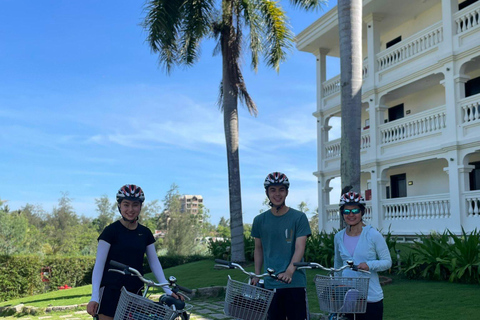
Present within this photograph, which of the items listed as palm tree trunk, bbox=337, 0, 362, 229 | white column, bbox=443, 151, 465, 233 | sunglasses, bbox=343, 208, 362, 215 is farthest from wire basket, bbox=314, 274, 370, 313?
white column, bbox=443, 151, 465, 233

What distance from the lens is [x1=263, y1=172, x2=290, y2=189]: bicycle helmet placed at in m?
4.19

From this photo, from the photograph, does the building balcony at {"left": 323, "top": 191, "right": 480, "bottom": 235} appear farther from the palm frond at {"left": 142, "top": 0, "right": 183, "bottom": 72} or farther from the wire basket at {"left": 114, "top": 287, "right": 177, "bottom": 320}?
the wire basket at {"left": 114, "top": 287, "right": 177, "bottom": 320}

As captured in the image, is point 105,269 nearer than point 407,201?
Yes

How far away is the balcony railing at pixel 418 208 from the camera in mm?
17391

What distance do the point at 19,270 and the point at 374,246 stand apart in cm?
2143

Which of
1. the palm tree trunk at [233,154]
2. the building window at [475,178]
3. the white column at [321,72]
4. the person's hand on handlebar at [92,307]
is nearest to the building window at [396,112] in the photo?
the white column at [321,72]

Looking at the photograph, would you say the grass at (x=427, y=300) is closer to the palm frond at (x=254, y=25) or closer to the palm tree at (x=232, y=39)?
the palm tree at (x=232, y=39)

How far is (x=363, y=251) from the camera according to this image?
4203mm

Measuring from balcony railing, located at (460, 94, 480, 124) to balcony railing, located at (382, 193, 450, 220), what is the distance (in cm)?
282

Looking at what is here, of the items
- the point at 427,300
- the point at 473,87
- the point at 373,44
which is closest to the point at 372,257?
the point at 427,300

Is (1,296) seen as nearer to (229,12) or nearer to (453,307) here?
(229,12)

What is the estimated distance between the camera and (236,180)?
54.8ft

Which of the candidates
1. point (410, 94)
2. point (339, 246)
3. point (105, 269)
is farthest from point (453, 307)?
point (410, 94)

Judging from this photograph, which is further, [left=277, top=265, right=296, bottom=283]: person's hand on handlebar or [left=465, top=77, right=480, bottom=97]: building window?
[left=465, top=77, right=480, bottom=97]: building window
